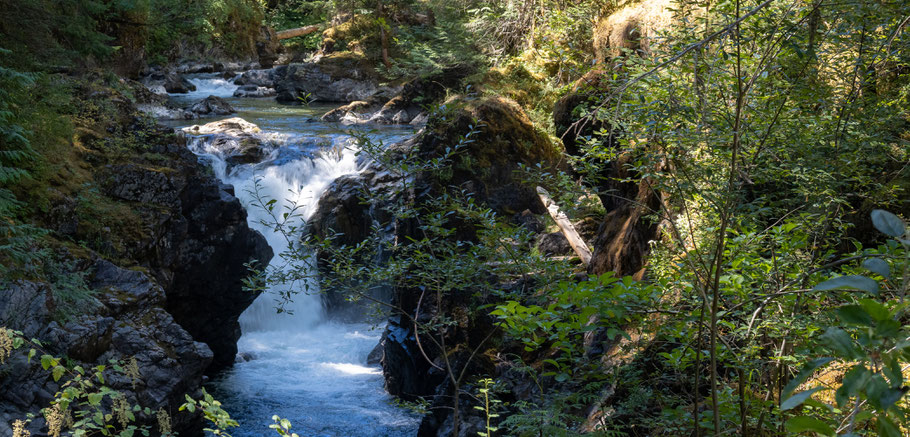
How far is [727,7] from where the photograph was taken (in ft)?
8.41

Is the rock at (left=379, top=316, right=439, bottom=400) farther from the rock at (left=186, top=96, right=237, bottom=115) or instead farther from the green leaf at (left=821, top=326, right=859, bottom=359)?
the rock at (left=186, top=96, right=237, bottom=115)

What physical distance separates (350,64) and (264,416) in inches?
688

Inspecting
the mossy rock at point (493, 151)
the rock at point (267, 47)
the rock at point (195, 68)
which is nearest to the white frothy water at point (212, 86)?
the rock at point (195, 68)

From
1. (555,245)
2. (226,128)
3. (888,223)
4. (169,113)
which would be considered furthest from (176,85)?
(888,223)

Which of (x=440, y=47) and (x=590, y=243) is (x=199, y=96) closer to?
(x=440, y=47)

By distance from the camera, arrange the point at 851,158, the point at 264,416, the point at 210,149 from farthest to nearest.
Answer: the point at 210,149, the point at 264,416, the point at 851,158

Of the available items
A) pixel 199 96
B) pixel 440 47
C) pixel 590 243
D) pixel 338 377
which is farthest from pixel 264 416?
pixel 199 96

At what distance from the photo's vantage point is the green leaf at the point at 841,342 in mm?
869

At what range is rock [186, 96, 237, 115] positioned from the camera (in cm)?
1709

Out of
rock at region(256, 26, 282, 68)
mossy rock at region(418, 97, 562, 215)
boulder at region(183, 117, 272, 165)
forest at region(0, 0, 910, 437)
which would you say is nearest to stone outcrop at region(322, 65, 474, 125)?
forest at region(0, 0, 910, 437)

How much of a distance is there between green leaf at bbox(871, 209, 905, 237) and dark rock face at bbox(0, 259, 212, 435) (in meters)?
5.90

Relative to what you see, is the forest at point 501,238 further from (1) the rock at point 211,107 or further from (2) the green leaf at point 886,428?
(1) the rock at point 211,107

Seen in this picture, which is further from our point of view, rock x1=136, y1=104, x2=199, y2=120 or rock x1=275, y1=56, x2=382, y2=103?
rock x1=275, y1=56, x2=382, y2=103

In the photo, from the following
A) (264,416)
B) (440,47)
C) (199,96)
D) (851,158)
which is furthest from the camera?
(199,96)
